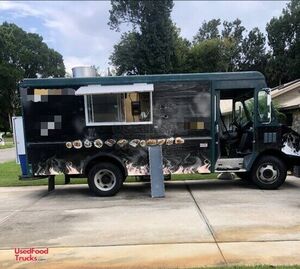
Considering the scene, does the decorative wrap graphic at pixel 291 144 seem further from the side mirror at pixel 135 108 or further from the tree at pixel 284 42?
the tree at pixel 284 42

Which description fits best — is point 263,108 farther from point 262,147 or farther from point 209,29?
point 209,29

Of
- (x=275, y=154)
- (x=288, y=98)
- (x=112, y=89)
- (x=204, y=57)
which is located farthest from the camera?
(x=204, y=57)

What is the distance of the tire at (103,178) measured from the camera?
10.5 meters

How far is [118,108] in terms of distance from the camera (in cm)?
1044

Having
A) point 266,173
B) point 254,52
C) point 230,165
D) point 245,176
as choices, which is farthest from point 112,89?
point 254,52

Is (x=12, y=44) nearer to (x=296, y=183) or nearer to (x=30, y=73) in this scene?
(x=30, y=73)

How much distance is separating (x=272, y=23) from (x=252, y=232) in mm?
A: 56718

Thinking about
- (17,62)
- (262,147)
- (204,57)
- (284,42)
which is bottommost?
(262,147)

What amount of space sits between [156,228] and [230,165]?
4.20 m

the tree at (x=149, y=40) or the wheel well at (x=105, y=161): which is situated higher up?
the tree at (x=149, y=40)

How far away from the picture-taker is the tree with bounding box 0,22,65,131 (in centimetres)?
7256

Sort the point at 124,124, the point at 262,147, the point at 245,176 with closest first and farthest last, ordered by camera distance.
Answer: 1. the point at 124,124
2. the point at 262,147
3. the point at 245,176

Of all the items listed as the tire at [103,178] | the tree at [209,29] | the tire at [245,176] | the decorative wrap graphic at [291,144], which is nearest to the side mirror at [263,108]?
the decorative wrap graphic at [291,144]

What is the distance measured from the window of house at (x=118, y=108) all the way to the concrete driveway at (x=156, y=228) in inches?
71.1
